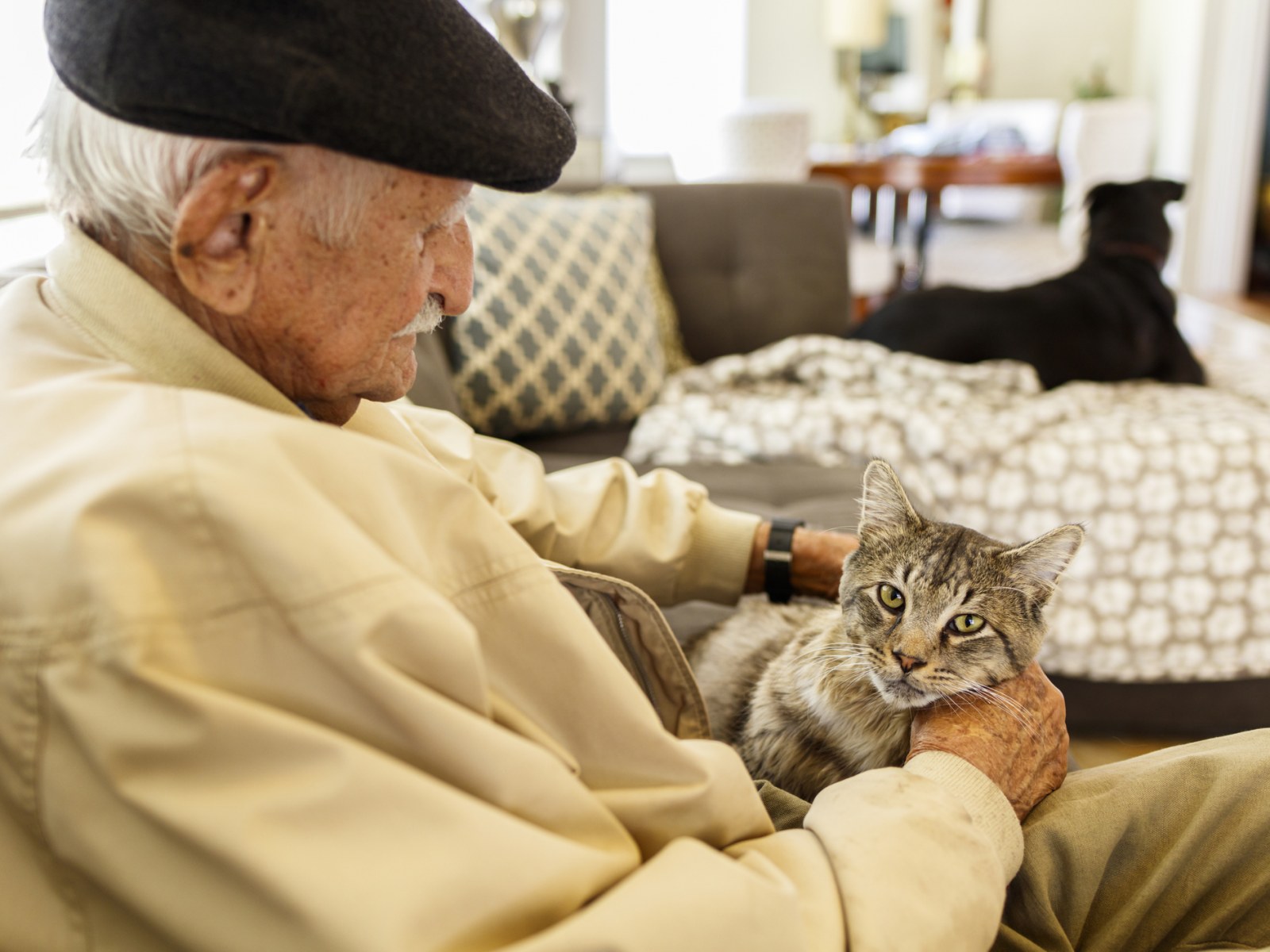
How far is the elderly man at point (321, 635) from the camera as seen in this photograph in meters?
0.61

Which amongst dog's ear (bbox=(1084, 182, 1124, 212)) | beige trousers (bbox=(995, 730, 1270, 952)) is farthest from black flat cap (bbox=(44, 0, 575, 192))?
dog's ear (bbox=(1084, 182, 1124, 212))

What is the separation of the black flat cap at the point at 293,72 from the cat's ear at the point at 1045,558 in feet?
2.51

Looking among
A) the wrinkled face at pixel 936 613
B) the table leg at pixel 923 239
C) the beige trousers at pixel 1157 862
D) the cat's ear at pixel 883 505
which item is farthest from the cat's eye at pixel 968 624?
the table leg at pixel 923 239

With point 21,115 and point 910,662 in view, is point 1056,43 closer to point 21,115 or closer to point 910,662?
point 21,115

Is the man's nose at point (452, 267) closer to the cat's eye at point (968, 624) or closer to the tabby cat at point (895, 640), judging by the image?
the tabby cat at point (895, 640)

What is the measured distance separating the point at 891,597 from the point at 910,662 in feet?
0.36

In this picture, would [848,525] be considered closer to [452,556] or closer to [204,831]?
[452,556]

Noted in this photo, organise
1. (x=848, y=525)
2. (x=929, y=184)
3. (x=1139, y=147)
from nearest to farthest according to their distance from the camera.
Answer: (x=848, y=525) < (x=929, y=184) < (x=1139, y=147)

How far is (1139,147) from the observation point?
6105 mm

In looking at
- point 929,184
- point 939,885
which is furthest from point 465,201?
point 929,184

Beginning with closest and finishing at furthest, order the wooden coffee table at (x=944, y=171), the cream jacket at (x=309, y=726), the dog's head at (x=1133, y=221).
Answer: the cream jacket at (x=309, y=726) → the dog's head at (x=1133, y=221) → the wooden coffee table at (x=944, y=171)

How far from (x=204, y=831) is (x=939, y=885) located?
0.54 meters

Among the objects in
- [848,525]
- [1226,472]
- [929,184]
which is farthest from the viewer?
[929,184]

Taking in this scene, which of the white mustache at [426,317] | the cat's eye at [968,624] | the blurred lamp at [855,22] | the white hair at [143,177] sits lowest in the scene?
the cat's eye at [968,624]
